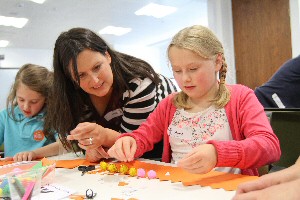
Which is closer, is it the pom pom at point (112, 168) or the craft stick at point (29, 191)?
the craft stick at point (29, 191)

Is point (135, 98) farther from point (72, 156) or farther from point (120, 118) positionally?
point (72, 156)

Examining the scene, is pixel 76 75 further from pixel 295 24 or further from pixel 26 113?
pixel 295 24

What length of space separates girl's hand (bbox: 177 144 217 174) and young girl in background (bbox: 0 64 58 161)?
1.09 m

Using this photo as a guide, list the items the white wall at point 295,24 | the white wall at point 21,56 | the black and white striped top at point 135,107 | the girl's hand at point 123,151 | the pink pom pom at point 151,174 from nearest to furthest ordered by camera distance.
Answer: the pink pom pom at point 151,174 → the girl's hand at point 123,151 → the black and white striped top at point 135,107 → the white wall at point 295,24 → the white wall at point 21,56

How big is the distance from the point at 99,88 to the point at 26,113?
2.21 feet

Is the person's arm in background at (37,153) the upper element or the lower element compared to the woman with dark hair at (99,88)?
lower

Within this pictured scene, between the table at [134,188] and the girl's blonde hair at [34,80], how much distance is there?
2.79ft

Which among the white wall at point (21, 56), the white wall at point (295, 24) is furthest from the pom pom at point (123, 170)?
the white wall at point (21, 56)

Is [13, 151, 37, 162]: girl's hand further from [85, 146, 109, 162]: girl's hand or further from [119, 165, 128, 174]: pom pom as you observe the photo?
[119, 165, 128, 174]: pom pom

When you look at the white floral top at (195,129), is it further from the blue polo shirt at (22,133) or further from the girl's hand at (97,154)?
the blue polo shirt at (22,133)

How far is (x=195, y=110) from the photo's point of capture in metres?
1.19

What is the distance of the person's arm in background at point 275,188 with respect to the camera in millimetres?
452

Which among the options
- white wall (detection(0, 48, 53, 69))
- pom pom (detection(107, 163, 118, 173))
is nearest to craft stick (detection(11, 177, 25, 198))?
pom pom (detection(107, 163, 118, 173))

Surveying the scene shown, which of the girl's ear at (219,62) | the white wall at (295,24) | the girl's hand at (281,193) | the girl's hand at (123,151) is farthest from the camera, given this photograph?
the white wall at (295,24)
